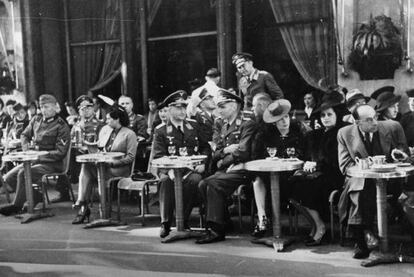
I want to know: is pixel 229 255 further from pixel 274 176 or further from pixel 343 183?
pixel 343 183

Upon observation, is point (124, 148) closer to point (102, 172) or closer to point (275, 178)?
point (102, 172)

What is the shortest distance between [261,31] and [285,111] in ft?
11.8

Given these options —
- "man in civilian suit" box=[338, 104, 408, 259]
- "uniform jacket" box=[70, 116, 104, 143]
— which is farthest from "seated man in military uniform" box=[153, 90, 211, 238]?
"uniform jacket" box=[70, 116, 104, 143]

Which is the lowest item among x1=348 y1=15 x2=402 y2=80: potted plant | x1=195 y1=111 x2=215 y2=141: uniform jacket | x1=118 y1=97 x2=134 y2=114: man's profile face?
x1=195 y1=111 x2=215 y2=141: uniform jacket

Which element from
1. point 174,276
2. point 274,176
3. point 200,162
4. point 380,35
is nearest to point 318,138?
point 274,176

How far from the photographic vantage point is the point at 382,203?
4562mm

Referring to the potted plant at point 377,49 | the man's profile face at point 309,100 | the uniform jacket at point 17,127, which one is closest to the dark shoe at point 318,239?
the man's profile face at point 309,100

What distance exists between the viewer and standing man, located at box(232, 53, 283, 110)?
22.0 ft

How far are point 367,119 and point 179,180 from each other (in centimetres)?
189

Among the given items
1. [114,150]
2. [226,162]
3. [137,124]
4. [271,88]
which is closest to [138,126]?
[137,124]

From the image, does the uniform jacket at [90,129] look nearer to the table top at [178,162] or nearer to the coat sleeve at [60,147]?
the coat sleeve at [60,147]

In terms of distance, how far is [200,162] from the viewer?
566cm

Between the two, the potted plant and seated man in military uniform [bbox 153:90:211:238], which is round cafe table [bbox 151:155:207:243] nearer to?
seated man in military uniform [bbox 153:90:211:238]

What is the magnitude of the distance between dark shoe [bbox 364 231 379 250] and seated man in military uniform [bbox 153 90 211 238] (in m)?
1.89
